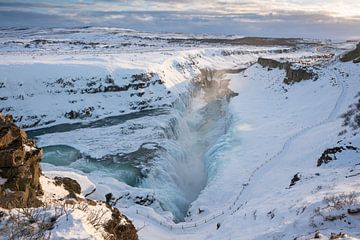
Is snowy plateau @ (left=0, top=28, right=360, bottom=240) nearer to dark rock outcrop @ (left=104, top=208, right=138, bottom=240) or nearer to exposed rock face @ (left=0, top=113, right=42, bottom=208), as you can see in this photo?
Result: exposed rock face @ (left=0, top=113, right=42, bottom=208)

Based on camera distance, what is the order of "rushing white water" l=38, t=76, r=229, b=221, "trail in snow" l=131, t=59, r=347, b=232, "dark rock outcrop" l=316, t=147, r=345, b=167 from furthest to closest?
"rushing white water" l=38, t=76, r=229, b=221
"dark rock outcrop" l=316, t=147, r=345, b=167
"trail in snow" l=131, t=59, r=347, b=232

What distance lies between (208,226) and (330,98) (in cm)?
2738

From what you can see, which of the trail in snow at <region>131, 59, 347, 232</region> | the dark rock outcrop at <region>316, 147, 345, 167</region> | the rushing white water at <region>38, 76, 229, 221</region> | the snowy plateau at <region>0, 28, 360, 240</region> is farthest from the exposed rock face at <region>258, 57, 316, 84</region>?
the dark rock outcrop at <region>316, 147, 345, 167</region>

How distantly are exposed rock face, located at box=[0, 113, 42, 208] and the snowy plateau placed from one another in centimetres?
77

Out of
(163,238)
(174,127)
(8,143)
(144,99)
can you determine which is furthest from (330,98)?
(8,143)

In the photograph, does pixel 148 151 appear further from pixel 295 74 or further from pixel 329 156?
pixel 295 74

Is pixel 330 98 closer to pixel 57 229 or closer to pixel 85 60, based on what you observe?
pixel 85 60

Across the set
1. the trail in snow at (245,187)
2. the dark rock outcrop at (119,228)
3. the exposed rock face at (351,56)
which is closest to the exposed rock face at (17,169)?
the dark rock outcrop at (119,228)

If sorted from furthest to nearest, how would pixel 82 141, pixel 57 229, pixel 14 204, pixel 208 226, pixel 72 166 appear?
pixel 82 141 → pixel 72 166 → pixel 208 226 → pixel 14 204 → pixel 57 229

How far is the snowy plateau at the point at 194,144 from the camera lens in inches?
583

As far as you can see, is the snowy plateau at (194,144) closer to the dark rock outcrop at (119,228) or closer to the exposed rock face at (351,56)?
the exposed rock face at (351,56)

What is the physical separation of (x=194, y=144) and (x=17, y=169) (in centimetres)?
2826

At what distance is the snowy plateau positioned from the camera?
1482 cm

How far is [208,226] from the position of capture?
18703mm
